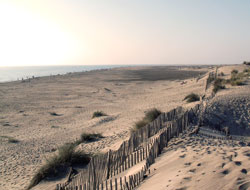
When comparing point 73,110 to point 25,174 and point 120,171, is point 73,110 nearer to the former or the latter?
point 25,174

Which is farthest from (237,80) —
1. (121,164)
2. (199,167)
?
(121,164)

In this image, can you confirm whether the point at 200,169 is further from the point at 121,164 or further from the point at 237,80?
the point at 237,80

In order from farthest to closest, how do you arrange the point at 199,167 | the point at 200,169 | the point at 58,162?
the point at 58,162
the point at 199,167
the point at 200,169

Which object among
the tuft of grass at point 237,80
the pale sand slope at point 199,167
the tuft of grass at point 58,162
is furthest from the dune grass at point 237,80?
the tuft of grass at point 58,162

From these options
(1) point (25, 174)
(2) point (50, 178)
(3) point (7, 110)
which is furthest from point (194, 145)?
(3) point (7, 110)

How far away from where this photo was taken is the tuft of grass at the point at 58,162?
6.40m

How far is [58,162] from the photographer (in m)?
6.92

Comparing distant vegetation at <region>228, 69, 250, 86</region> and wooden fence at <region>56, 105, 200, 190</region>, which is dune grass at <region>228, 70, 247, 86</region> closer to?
distant vegetation at <region>228, 69, 250, 86</region>

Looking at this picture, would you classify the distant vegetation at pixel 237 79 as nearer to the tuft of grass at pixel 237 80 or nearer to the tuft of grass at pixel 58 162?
the tuft of grass at pixel 237 80

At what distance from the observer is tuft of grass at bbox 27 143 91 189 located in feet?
21.0

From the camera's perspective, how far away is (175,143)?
6.24m

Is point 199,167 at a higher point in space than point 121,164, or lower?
higher

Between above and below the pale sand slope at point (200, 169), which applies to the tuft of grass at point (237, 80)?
above

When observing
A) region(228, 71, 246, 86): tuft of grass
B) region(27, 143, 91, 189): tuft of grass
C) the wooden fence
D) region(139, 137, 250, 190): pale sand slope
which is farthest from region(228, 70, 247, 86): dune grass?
region(27, 143, 91, 189): tuft of grass
